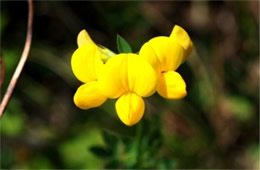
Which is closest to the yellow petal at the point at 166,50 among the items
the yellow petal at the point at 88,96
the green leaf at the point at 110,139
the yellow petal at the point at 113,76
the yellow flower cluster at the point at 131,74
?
the yellow flower cluster at the point at 131,74

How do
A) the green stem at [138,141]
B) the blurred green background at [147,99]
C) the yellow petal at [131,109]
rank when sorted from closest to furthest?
the yellow petal at [131,109], the green stem at [138,141], the blurred green background at [147,99]

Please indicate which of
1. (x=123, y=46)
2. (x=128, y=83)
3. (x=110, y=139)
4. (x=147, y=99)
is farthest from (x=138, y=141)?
(x=147, y=99)

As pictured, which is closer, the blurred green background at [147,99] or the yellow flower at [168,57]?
the yellow flower at [168,57]

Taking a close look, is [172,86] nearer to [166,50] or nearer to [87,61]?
[166,50]

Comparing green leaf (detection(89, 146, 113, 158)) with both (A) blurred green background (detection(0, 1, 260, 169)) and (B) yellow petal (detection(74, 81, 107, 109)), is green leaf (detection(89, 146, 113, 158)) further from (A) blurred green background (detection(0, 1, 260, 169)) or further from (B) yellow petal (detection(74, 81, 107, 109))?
(A) blurred green background (detection(0, 1, 260, 169))

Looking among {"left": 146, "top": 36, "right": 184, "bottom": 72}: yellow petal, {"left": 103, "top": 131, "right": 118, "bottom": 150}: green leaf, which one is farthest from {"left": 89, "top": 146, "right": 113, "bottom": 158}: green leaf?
{"left": 146, "top": 36, "right": 184, "bottom": 72}: yellow petal

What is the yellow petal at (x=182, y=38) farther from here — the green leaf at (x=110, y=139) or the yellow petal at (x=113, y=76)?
the green leaf at (x=110, y=139)

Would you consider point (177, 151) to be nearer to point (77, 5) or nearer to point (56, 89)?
point (56, 89)

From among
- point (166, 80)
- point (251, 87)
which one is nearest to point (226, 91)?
point (251, 87)
